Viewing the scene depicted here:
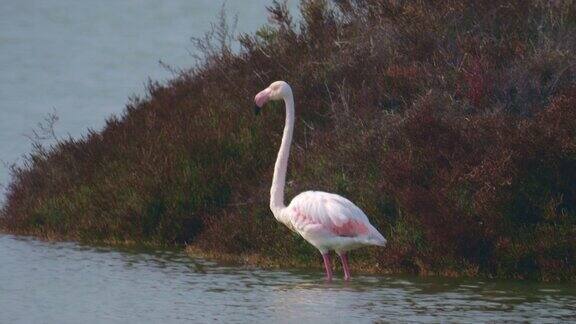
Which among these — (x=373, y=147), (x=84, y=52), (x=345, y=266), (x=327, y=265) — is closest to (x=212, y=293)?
(x=327, y=265)

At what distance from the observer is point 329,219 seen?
1534 cm

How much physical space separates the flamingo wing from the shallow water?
1.55 ft

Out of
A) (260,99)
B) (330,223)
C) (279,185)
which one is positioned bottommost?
(330,223)

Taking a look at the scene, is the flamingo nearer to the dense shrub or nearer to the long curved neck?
the long curved neck

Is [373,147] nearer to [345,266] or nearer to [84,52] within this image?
[345,266]

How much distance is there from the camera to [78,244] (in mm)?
18312

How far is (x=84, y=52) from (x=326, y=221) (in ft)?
187

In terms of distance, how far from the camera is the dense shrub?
627 inches

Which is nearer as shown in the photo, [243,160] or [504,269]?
[504,269]

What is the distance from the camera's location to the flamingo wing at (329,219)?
1515cm

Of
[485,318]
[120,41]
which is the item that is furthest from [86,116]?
[120,41]

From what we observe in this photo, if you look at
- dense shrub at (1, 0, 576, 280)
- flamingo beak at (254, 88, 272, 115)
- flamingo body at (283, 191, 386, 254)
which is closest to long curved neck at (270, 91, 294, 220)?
flamingo body at (283, 191, 386, 254)

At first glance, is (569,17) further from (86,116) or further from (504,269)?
(86,116)

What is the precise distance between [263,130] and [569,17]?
137 inches
